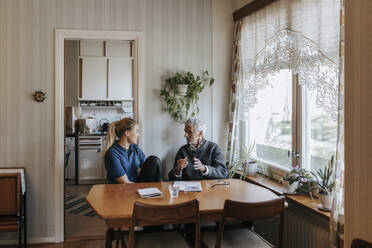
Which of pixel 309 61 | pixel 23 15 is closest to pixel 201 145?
pixel 309 61

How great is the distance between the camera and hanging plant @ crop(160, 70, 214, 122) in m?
3.41

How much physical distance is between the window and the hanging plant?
0.63m

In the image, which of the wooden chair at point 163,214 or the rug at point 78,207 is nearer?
the wooden chair at point 163,214

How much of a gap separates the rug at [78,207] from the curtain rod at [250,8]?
3072mm

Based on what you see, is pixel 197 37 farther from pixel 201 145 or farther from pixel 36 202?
pixel 36 202

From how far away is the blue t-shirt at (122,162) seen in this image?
2.74 m

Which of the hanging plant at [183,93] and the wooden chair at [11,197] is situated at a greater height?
the hanging plant at [183,93]

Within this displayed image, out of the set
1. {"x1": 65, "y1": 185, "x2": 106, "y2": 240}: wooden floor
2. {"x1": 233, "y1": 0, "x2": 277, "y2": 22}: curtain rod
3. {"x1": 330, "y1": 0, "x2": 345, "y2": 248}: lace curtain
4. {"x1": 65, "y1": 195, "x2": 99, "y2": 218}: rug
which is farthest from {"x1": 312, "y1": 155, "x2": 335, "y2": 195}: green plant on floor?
{"x1": 65, "y1": 195, "x2": 99, "y2": 218}: rug

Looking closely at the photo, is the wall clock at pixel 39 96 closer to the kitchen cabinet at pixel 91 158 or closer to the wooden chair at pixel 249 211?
the wooden chair at pixel 249 211

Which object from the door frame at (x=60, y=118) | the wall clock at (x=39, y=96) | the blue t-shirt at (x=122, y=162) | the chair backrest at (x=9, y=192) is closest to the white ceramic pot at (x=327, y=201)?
the blue t-shirt at (x=122, y=162)

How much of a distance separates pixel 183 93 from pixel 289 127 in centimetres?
119

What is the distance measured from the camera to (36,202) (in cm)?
327
